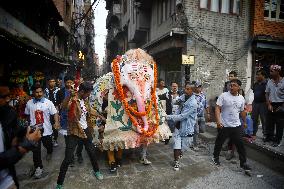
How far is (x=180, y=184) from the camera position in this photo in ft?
17.8

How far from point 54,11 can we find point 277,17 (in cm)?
1045

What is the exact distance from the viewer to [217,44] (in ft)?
40.3

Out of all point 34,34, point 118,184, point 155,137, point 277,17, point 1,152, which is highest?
point 277,17

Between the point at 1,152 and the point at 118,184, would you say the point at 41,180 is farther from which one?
the point at 1,152

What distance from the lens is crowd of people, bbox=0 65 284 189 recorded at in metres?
2.83

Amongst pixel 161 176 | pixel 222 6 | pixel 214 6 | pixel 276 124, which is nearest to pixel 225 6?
pixel 222 6

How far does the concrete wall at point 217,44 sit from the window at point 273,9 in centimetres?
83

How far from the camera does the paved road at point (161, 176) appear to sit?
17.7 ft

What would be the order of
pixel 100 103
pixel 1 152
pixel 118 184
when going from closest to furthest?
1. pixel 1 152
2. pixel 118 184
3. pixel 100 103

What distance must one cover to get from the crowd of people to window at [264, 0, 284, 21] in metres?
6.16

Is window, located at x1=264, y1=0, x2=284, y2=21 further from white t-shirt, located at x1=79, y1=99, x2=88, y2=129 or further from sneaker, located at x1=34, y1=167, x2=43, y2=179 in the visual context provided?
sneaker, located at x1=34, y1=167, x2=43, y2=179

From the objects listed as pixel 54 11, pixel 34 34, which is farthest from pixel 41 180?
pixel 54 11

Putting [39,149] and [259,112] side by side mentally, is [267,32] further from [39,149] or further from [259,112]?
[39,149]

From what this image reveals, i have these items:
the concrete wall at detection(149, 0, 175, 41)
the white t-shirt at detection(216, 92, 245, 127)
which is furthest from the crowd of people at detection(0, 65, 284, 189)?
the concrete wall at detection(149, 0, 175, 41)
